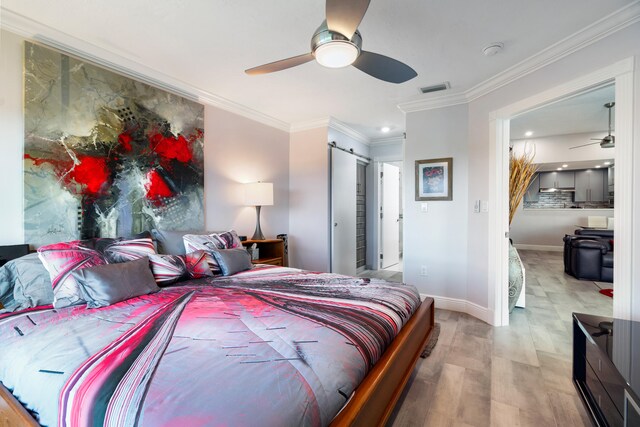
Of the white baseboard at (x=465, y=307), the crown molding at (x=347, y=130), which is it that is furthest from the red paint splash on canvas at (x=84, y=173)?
the white baseboard at (x=465, y=307)

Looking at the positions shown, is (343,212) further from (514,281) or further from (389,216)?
(514,281)

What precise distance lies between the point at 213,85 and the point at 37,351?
269cm

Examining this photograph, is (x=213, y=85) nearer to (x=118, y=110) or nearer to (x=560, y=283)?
(x=118, y=110)

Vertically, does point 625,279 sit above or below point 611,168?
below

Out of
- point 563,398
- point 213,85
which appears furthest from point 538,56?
point 213,85

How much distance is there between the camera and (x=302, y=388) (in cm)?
89

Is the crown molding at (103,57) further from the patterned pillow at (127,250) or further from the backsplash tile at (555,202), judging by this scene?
the backsplash tile at (555,202)

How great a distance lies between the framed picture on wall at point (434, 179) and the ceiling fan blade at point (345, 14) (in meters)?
2.34

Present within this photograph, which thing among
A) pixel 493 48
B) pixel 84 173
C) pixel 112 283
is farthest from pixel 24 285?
pixel 493 48

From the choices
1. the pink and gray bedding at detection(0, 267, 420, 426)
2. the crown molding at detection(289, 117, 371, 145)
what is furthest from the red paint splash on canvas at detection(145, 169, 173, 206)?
the crown molding at detection(289, 117, 371, 145)

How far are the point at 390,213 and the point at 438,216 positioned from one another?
2416 mm

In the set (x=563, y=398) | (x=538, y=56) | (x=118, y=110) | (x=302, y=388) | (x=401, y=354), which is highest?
(x=538, y=56)

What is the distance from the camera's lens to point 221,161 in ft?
11.2

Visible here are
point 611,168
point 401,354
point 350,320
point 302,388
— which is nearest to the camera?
point 302,388
